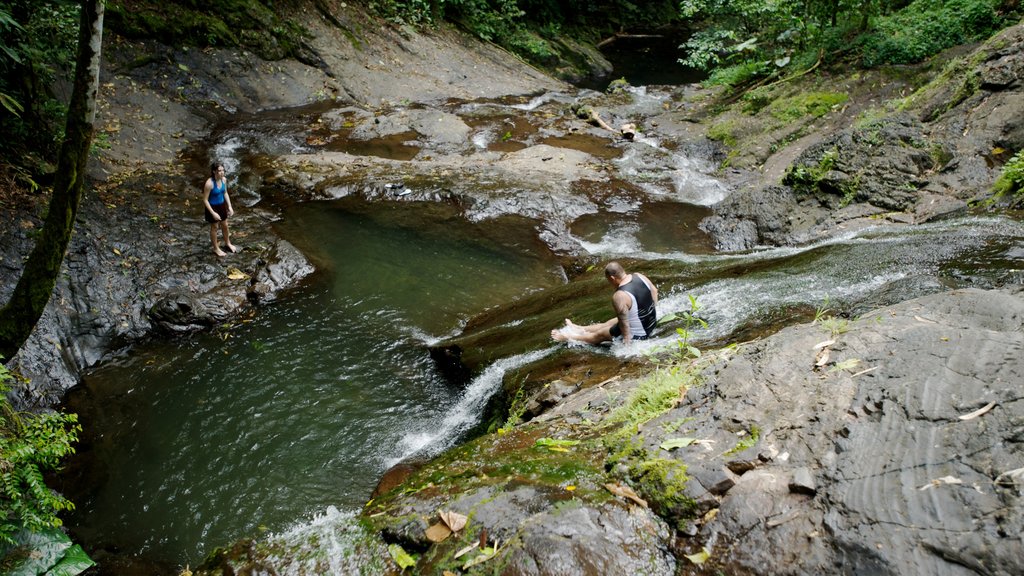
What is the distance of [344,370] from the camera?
791cm

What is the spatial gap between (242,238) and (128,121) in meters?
6.01

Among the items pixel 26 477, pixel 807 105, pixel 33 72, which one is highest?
pixel 33 72

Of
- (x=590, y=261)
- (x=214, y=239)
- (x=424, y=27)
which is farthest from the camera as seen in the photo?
(x=424, y=27)

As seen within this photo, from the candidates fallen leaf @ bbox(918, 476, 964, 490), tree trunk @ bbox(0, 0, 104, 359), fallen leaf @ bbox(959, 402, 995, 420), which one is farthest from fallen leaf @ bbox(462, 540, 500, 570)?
tree trunk @ bbox(0, 0, 104, 359)

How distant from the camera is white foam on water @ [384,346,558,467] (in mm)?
6637

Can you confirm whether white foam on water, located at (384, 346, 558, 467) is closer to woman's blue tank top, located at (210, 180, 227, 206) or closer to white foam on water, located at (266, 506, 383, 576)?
white foam on water, located at (266, 506, 383, 576)

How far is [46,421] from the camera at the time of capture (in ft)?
16.2

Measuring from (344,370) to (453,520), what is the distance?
478 centimetres

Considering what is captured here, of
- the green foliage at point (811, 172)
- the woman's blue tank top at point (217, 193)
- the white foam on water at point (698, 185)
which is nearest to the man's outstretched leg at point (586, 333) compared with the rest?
the woman's blue tank top at point (217, 193)

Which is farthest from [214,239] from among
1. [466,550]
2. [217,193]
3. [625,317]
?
[466,550]

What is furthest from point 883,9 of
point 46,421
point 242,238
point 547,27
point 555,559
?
point 46,421

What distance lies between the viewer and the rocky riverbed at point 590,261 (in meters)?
2.99

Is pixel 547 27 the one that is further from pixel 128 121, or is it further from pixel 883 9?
pixel 128 121

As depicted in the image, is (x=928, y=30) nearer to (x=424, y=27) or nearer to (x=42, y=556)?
(x=424, y=27)
